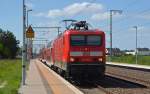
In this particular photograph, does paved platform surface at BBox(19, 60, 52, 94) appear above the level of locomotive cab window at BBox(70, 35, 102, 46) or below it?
below

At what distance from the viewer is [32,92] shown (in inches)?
905

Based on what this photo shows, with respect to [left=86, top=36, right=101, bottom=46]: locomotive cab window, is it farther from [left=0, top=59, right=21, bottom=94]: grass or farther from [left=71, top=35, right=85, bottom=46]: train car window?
[left=0, top=59, right=21, bottom=94]: grass

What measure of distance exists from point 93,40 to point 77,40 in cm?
92

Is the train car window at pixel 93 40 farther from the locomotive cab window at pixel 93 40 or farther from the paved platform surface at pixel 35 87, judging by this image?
the paved platform surface at pixel 35 87

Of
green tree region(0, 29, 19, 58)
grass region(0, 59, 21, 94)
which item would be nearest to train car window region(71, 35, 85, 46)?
grass region(0, 59, 21, 94)

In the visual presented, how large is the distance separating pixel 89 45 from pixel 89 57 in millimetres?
872

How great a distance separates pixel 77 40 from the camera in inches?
1139

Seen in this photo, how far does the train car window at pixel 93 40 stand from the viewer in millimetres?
28717

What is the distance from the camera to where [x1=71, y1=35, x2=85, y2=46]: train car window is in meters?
28.8

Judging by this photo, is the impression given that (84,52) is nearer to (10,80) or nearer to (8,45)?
(10,80)

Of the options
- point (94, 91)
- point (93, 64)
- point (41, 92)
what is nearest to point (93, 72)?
point (93, 64)

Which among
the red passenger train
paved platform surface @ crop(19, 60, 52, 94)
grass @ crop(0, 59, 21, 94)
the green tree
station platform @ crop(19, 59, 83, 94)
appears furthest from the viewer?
the green tree

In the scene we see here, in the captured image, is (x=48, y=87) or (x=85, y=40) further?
(x=85, y=40)

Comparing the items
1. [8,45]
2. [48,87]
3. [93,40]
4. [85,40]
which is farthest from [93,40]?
[8,45]
